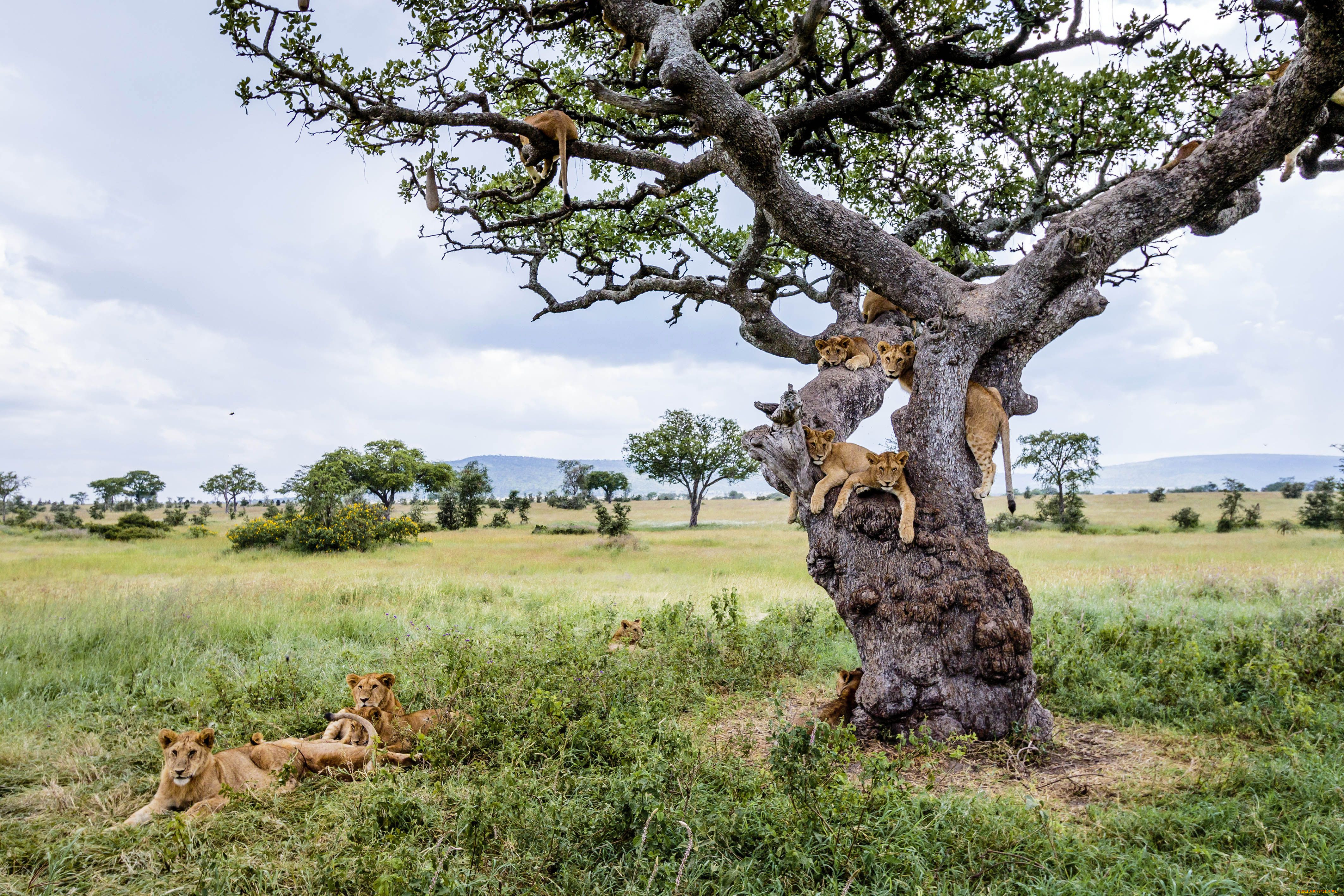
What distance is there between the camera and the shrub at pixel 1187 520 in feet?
121

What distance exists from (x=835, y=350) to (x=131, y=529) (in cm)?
3878

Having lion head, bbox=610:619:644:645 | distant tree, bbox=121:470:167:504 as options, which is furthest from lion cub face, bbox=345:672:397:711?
distant tree, bbox=121:470:167:504

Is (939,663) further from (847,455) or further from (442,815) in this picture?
(442,815)

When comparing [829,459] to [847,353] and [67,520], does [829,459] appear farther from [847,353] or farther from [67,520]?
[67,520]

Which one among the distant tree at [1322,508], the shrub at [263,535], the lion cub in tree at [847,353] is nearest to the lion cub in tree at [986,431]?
the lion cub in tree at [847,353]

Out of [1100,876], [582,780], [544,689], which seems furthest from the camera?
[544,689]

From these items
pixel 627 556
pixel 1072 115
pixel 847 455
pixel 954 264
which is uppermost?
pixel 1072 115

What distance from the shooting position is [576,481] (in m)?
76.4

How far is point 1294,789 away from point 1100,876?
2169mm

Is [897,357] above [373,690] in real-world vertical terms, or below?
above

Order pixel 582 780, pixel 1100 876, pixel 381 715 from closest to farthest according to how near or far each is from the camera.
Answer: pixel 1100 876 → pixel 582 780 → pixel 381 715

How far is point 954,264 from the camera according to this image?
1001 centimetres

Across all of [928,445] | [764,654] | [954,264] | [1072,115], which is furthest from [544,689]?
[1072,115]

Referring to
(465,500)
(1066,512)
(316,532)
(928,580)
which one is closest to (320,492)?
(316,532)
